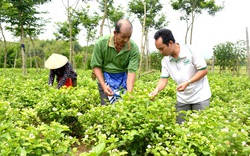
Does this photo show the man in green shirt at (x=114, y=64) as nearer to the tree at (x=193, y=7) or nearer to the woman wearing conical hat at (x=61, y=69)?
the woman wearing conical hat at (x=61, y=69)

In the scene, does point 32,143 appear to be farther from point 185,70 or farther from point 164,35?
point 185,70

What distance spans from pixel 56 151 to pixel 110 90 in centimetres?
156

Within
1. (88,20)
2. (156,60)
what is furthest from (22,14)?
(156,60)

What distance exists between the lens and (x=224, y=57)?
61.6 feet

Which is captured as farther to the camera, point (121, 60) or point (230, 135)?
point (121, 60)

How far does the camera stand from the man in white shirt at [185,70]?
306 cm

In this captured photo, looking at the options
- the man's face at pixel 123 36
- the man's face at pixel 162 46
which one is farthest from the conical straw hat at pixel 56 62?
the man's face at pixel 162 46

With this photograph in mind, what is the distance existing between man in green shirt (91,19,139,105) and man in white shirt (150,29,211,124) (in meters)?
0.40

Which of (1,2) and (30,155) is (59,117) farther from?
(1,2)

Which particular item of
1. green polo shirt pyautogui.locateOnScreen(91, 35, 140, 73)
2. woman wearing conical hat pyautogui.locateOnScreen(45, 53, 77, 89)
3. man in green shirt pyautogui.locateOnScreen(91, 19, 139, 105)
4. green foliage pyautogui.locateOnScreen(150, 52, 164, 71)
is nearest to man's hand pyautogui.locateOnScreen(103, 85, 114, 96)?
man in green shirt pyautogui.locateOnScreen(91, 19, 139, 105)

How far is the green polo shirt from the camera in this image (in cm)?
347

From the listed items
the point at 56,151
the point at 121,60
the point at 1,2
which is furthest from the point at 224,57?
the point at 56,151

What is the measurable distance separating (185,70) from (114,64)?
922mm

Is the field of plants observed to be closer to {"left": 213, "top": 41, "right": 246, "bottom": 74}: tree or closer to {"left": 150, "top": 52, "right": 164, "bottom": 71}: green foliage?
{"left": 213, "top": 41, "right": 246, "bottom": 74}: tree
